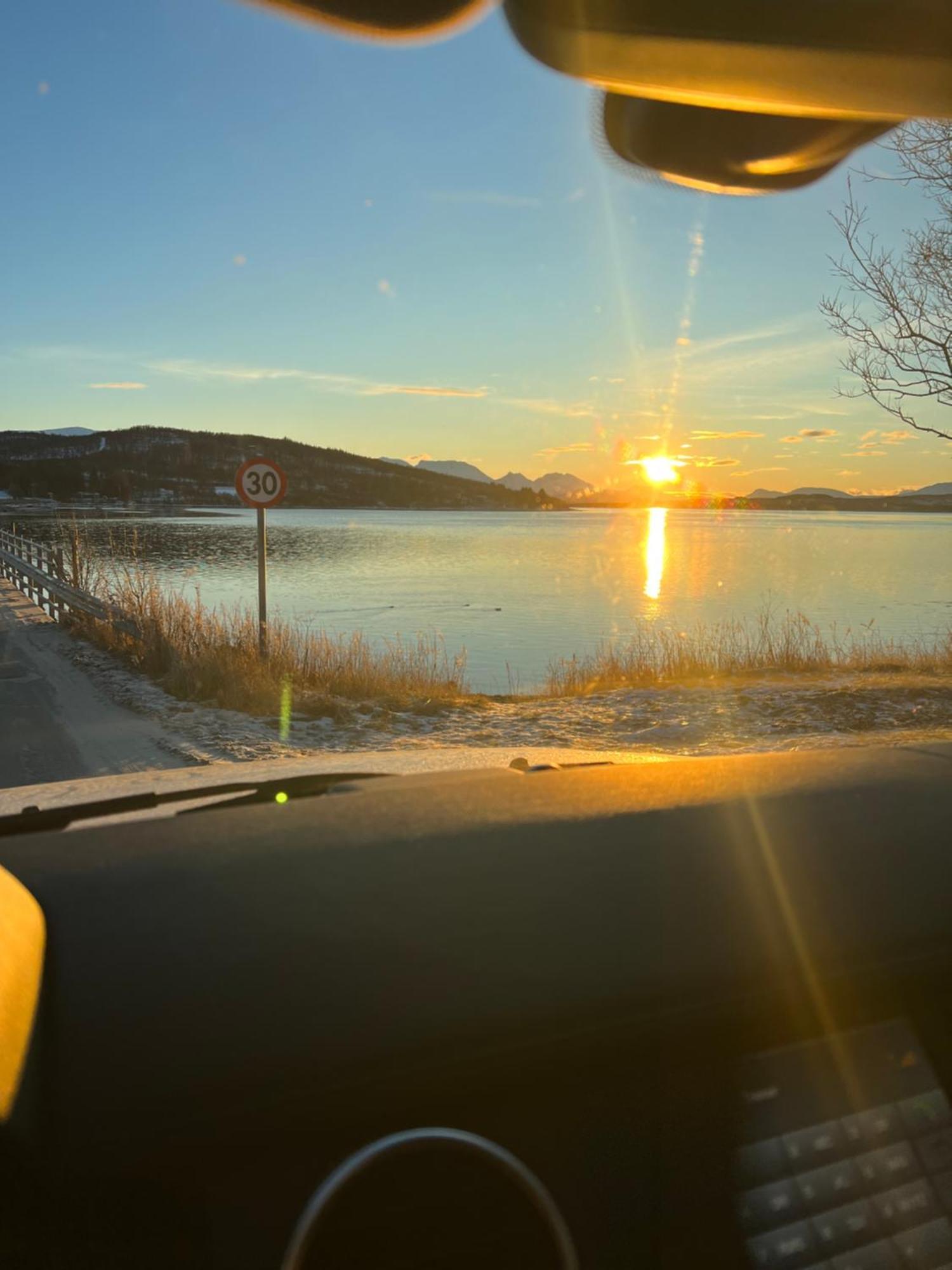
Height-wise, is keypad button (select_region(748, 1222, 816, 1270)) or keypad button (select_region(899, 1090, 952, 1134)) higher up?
keypad button (select_region(899, 1090, 952, 1134))

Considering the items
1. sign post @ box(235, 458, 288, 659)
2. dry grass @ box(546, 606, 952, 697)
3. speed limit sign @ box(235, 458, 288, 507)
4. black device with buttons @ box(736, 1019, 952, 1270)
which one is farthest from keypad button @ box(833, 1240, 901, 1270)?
speed limit sign @ box(235, 458, 288, 507)

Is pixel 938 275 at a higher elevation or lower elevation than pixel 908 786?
higher

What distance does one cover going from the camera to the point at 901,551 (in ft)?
247

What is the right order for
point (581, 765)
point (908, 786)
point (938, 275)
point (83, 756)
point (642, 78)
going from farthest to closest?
point (938, 275), point (83, 756), point (581, 765), point (908, 786), point (642, 78)

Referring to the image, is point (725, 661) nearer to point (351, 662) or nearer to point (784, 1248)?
point (351, 662)

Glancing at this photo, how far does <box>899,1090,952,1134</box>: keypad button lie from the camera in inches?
68.1

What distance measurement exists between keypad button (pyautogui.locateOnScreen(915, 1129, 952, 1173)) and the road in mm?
6352

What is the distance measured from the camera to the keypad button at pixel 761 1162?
159 cm

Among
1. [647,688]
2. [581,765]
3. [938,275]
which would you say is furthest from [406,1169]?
[938,275]

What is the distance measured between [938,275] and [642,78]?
43.3 ft

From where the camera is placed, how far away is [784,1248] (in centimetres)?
154

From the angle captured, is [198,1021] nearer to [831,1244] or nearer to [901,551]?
[831,1244]

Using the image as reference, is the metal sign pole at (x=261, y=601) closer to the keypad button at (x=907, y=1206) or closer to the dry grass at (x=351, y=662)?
the dry grass at (x=351, y=662)

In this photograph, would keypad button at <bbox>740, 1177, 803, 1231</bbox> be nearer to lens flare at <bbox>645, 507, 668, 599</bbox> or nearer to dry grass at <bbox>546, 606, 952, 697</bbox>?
dry grass at <bbox>546, 606, 952, 697</bbox>
